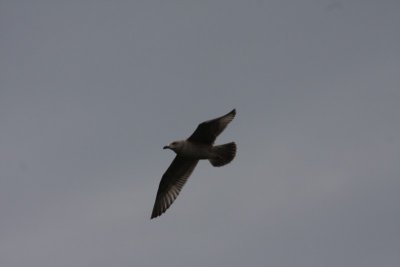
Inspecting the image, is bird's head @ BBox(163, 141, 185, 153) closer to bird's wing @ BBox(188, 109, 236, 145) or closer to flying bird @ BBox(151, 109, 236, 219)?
flying bird @ BBox(151, 109, 236, 219)

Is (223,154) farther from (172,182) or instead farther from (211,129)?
(172,182)

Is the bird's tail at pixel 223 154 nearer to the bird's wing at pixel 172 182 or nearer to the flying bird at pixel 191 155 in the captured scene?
the flying bird at pixel 191 155

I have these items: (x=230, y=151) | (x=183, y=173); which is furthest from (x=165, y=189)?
(x=230, y=151)

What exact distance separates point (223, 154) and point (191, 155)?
736 mm

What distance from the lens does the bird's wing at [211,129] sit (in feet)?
55.7

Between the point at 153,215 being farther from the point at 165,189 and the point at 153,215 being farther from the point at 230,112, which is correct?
the point at 230,112

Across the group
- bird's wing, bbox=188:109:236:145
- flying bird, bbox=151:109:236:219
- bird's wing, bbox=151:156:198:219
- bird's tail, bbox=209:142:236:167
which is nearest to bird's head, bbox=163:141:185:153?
flying bird, bbox=151:109:236:219

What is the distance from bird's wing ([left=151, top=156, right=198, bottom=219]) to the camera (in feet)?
60.4

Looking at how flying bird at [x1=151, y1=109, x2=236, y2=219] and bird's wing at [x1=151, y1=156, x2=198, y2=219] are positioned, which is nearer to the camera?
flying bird at [x1=151, y1=109, x2=236, y2=219]

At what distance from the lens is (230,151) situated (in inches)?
702

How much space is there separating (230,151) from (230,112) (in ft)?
3.45

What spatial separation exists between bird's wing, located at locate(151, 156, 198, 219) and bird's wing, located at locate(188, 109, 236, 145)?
104 centimetres

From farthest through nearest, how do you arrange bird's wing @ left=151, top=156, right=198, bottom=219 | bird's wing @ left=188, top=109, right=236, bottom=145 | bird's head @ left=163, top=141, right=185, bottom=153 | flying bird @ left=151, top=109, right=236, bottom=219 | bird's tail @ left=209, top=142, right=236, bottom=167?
1. bird's wing @ left=151, top=156, right=198, bottom=219
2. bird's tail @ left=209, top=142, right=236, bottom=167
3. bird's head @ left=163, top=141, right=185, bottom=153
4. flying bird @ left=151, top=109, right=236, bottom=219
5. bird's wing @ left=188, top=109, right=236, bottom=145

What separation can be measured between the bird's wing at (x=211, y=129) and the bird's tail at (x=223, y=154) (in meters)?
0.41
